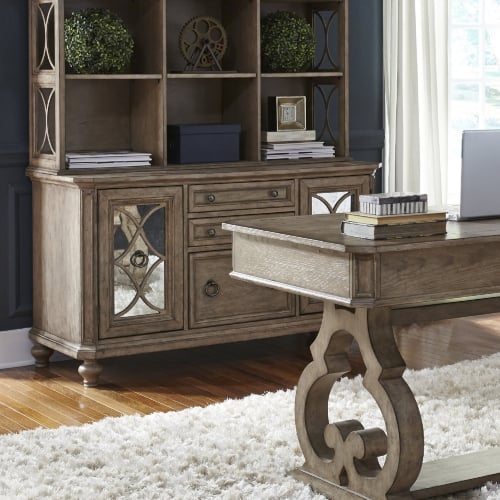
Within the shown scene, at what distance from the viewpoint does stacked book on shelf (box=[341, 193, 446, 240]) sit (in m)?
3.02

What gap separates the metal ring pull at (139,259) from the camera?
471 cm

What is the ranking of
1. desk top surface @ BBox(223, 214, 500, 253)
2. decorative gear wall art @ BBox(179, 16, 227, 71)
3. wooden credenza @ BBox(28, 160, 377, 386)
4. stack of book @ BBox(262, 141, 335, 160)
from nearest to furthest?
desk top surface @ BBox(223, 214, 500, 253)
wooden credenza @ BBox(28, 160, 377, 386)
decorative gear wall art @ BBox(179, 16, 227, 71)
stack of book @ BBox(262, 141, 335, 160)

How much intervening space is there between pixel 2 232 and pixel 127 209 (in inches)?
27.2

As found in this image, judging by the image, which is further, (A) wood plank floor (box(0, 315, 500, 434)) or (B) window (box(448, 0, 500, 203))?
(B) window (box(448, 0, 500, 203))

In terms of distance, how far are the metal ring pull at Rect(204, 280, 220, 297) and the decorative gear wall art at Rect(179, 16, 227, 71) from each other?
0.99 metres

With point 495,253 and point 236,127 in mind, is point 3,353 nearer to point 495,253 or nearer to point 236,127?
point 236,127

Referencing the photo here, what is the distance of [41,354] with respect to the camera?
197 inches

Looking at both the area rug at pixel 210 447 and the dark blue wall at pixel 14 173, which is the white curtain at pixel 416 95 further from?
the dark blue wall at pixel 14 173

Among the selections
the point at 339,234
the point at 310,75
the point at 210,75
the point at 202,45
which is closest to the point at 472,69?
the point at 310,75

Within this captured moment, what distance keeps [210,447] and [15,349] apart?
161 centimetres
